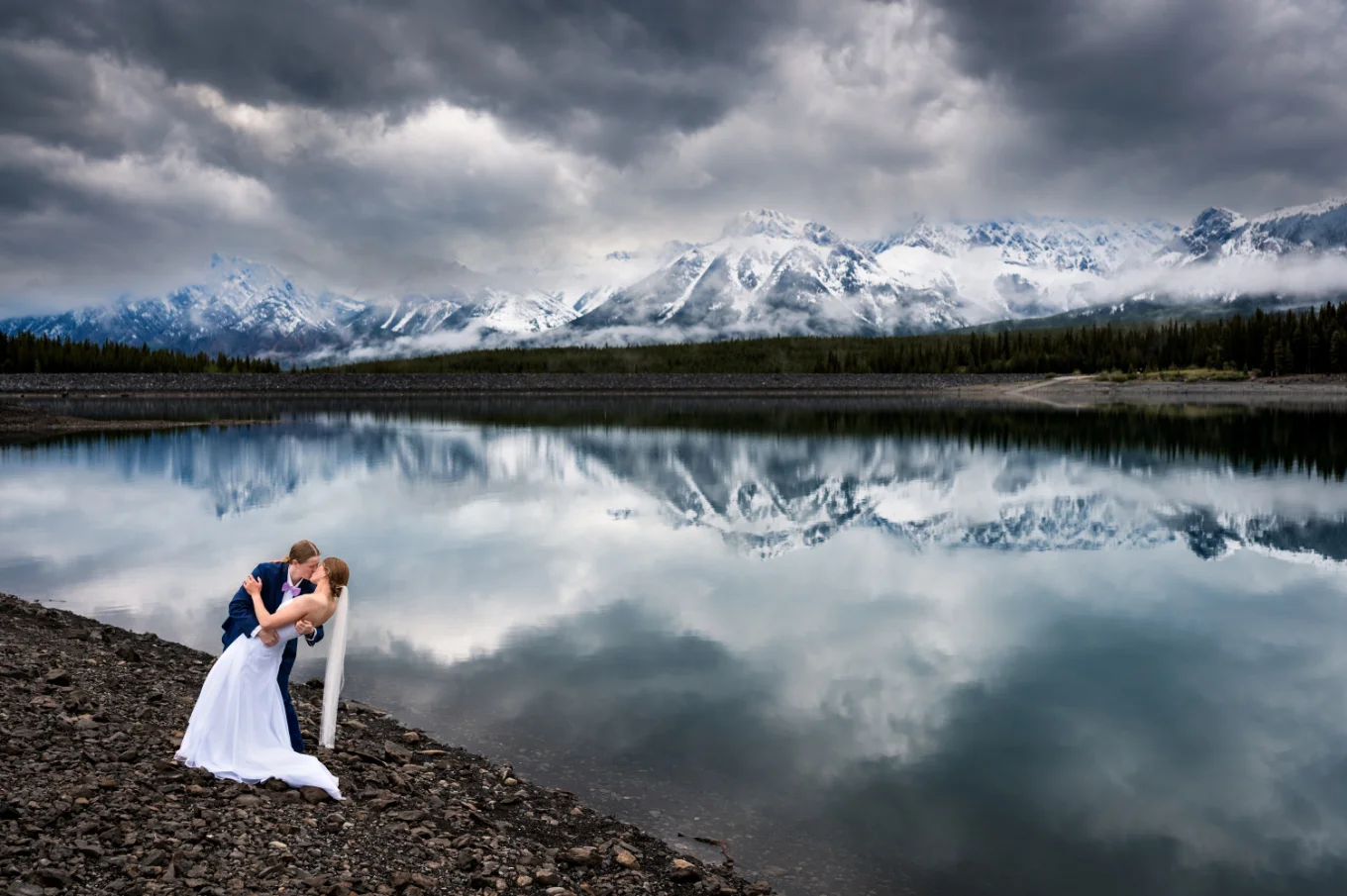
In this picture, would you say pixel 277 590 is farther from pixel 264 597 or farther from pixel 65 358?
pixel 65 358

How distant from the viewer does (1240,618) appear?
17.9 metres

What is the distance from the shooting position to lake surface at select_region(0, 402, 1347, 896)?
9562mm

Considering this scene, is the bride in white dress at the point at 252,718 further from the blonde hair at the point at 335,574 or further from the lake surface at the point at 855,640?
the lake surface at the point at 855,640

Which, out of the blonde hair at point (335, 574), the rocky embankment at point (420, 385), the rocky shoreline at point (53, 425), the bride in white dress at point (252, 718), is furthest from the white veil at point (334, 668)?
the rocky embankment at point (420, 385)

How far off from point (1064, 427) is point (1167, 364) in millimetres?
119747

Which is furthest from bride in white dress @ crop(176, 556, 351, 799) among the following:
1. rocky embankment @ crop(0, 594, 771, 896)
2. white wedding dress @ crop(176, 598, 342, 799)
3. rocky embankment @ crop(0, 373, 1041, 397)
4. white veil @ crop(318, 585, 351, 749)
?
rocky embankment @ crop(0, 373, 1041, 397)

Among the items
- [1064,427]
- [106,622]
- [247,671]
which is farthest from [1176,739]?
[1064,427]

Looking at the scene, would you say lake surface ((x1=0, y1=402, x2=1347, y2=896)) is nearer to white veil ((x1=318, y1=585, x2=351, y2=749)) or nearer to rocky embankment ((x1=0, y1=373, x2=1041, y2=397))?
white veil ((x1=318, y1=585, x2=351, y2=749))

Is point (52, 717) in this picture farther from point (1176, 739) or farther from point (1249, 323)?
point (1249, 323)

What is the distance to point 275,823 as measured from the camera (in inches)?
322

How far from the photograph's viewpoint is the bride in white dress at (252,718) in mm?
8961

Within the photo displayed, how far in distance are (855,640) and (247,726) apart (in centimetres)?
1004

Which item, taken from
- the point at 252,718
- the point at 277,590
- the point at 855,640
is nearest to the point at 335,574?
the point at 277,590

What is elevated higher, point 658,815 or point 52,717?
point 52,717
